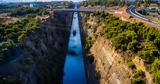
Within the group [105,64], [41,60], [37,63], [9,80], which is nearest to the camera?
[9,80]

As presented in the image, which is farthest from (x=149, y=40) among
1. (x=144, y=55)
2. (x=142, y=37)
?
(x=144, y=55)

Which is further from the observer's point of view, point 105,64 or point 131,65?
point 105,64

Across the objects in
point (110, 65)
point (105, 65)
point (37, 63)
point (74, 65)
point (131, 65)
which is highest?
point (131, 65)

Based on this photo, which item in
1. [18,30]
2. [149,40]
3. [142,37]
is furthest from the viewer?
[18,30]

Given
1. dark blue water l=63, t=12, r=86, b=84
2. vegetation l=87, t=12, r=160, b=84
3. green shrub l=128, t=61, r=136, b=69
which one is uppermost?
vegetation l=87, t=12, r=160, b=84

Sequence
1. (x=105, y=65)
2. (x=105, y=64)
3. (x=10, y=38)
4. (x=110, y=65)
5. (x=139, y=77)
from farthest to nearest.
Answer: (x=105, y=64)
(x=10, y=38)
(x=105, y=65)
(x=110, y=65)
(x=139, y=77)

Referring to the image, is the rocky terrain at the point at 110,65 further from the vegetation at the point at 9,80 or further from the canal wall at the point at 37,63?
the vegetation at the point at 9,80

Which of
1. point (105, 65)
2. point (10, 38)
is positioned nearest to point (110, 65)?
point (105, 65)

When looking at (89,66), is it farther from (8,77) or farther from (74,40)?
(74,40)

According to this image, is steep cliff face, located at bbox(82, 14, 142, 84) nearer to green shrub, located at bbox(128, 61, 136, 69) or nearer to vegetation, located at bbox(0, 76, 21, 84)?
green shrub, located at bbox(128, 61, 136, 69)

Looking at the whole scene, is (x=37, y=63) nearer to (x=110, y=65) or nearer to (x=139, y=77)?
(x=110, y=65)

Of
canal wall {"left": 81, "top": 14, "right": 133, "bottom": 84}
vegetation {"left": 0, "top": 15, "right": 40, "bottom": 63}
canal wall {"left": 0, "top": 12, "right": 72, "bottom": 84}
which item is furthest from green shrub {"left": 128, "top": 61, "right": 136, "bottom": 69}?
vegetation {"left": 0, "top": 15, "right": 40, "bottom": 63}
